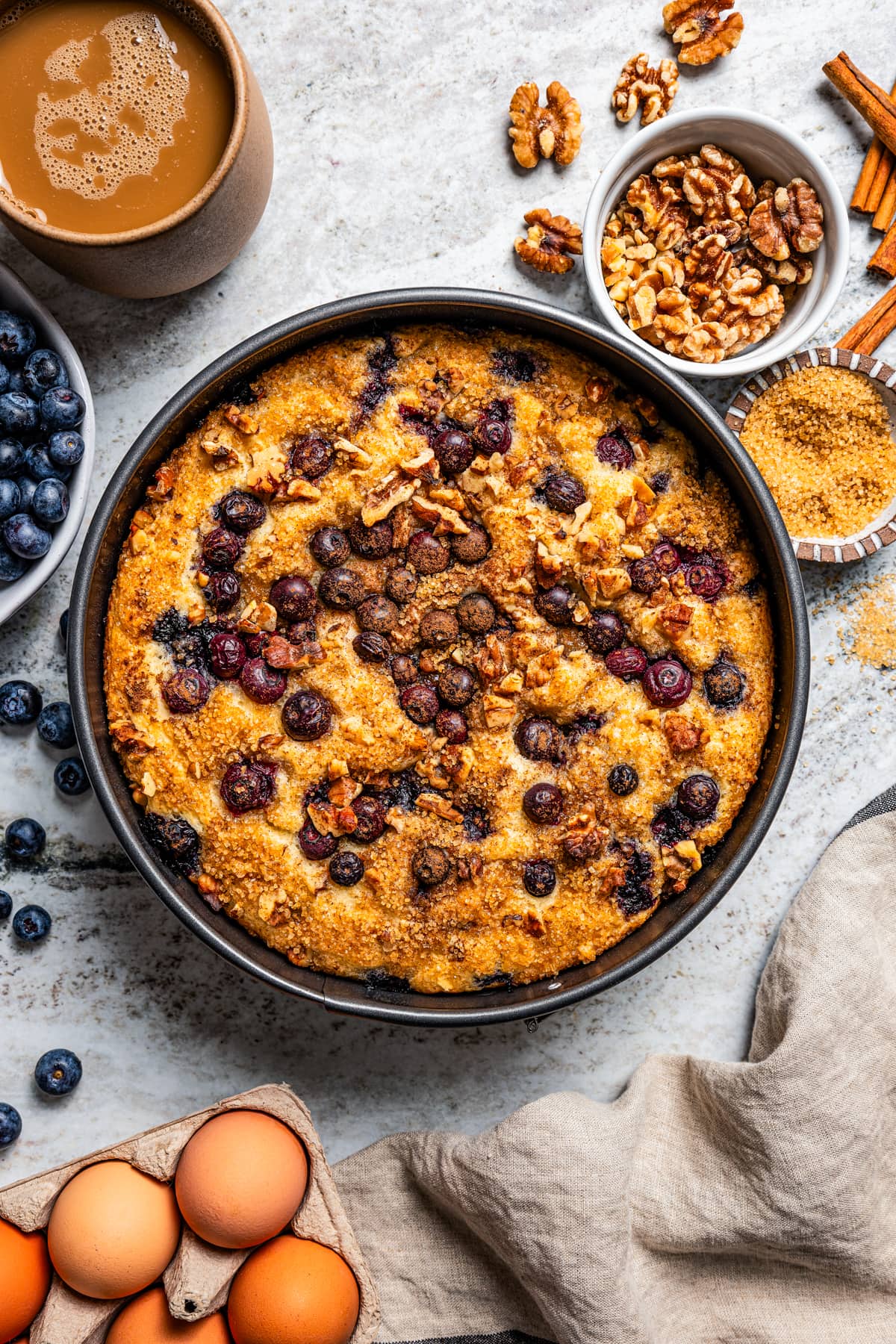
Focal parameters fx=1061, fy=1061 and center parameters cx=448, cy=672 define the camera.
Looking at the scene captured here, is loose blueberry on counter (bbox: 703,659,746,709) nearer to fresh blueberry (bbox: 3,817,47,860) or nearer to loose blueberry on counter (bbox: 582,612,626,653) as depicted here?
loose blueberry on counter (bbox: 582,612,626,653)

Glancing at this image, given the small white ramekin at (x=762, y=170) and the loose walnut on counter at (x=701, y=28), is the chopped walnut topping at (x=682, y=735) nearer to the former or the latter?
the small white ramekin at (x=762, y=170)

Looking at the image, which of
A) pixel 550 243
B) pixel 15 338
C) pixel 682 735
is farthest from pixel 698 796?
pixel 15 338

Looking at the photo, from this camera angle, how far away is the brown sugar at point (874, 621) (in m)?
3.19

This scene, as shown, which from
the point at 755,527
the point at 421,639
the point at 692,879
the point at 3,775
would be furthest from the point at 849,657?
the point at 3,775

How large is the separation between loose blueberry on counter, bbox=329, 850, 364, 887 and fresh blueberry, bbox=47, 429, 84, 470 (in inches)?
49.6

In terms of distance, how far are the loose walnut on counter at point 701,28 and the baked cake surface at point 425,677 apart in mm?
1129

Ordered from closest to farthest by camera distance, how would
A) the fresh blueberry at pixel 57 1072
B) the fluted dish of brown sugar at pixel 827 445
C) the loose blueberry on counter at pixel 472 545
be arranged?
the loose blueberry on counter at pixel 472 545, the fluted dish of brown sugar at pixel 827 445, the fresh blueberry at pixel 57 1072

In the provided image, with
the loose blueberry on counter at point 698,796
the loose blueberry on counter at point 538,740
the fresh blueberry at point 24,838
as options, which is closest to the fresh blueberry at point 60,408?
the fresh blueberry at point 24,838

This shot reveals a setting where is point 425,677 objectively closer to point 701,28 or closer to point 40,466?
point 40,466

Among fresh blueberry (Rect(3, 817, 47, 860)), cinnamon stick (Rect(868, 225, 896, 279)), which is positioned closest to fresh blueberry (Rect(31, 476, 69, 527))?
fresh blueberry (Rect(3, 817, 47, 860))

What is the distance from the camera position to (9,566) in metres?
2.84

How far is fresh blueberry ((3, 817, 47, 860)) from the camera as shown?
311cm

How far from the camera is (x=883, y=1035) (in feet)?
10.0

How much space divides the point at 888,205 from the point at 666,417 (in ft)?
3.39
